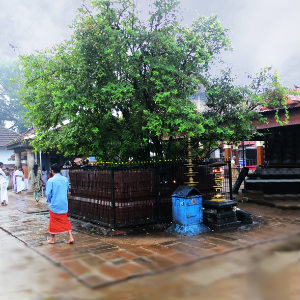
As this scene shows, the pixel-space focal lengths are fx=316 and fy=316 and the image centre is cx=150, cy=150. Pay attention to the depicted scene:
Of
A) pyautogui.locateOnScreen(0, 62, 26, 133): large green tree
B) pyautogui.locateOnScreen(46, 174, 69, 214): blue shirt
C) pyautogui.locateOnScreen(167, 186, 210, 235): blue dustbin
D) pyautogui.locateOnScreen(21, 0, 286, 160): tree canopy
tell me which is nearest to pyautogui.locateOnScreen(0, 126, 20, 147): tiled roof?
pyautogui.locateOnScreen(0, 62, 26, 133): large green tree

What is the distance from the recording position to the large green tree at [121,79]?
761 centimetres

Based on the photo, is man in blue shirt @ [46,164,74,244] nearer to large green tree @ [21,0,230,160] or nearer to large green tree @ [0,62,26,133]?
large green tree @ [21,0,230,160]

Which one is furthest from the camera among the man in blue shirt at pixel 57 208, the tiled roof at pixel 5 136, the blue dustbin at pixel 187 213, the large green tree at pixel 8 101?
the large green tree at pixel 8 101

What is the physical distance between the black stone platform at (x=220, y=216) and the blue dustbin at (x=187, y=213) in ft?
0.75

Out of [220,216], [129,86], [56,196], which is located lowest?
[220,216]

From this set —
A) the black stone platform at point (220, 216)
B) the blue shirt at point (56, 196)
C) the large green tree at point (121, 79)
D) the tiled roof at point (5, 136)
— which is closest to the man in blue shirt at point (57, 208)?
the blue shirt at point (56, 196)

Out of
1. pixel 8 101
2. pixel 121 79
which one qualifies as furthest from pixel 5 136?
pixel 121 79

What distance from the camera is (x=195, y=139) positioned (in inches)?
376

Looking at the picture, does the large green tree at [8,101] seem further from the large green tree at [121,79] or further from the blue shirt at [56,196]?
the blue shirt at [56,196]

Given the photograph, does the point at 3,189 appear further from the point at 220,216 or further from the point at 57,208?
the point at 220,216

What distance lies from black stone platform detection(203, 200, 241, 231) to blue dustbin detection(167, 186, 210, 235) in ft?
0.75

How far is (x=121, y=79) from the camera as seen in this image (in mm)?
7953

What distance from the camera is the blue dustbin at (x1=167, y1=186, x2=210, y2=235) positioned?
305 inches

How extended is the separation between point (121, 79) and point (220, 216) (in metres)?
4.26
